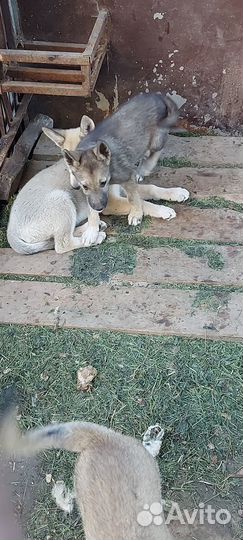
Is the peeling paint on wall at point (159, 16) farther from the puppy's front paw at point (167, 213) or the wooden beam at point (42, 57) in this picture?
the puppy's front paw at point (167, 213)

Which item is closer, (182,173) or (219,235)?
(219,235)

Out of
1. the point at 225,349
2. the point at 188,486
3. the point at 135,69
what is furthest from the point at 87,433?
the point at 135,69

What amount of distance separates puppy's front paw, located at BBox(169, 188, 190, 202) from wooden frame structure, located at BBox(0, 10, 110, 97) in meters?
0.95

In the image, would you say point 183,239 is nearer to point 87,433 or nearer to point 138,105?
point 138,105

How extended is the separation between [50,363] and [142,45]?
2719mm

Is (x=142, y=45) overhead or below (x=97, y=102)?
overhead

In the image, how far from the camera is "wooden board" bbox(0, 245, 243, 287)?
3.91 meters

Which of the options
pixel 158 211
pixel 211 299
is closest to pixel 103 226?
pixel 158 211

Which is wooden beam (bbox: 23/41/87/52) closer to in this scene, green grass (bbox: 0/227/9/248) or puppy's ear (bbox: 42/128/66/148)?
puppy's ear (bbox: 42/128/66/148)

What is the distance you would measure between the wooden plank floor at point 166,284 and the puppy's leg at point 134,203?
107 mm

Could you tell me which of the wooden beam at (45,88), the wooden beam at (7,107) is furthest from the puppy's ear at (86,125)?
the wooden beam at (7,107)

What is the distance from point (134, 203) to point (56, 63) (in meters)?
1.17

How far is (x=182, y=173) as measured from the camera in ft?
15.5

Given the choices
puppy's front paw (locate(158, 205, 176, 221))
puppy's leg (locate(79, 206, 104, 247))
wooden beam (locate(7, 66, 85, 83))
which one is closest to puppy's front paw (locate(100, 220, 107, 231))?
puppy's leg (locate(79, 206, 104, 247))
